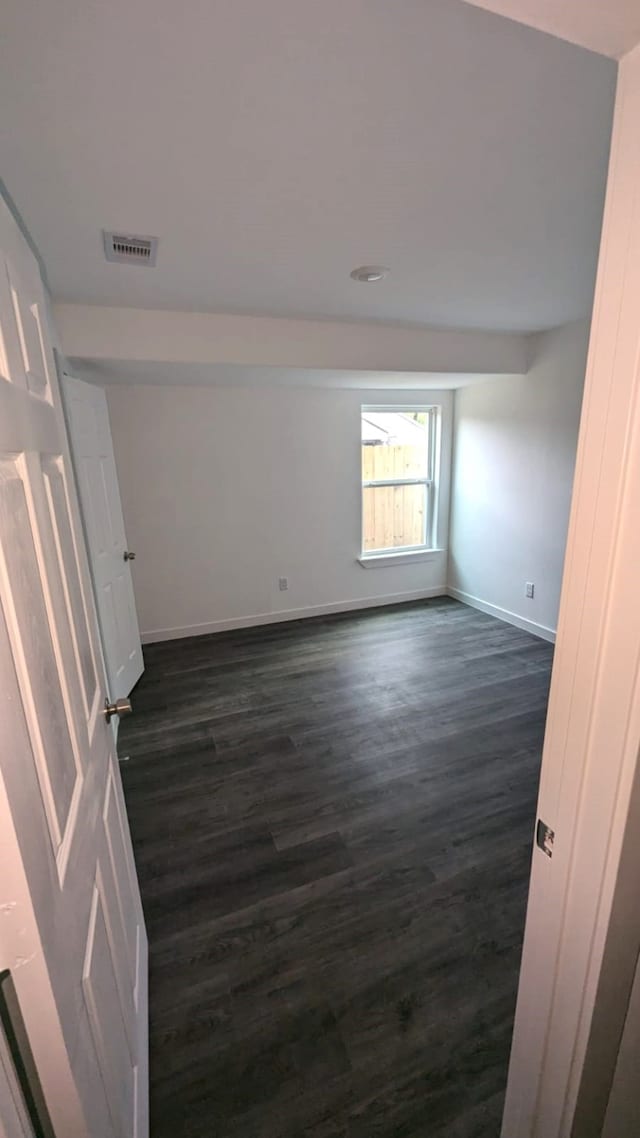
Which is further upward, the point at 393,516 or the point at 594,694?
the point at 594,694

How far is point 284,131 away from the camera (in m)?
1.16

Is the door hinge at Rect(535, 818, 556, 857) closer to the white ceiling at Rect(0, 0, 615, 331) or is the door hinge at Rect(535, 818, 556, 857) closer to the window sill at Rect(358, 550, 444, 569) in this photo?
the white ceiling at Rect(0, 0, 615, 331)

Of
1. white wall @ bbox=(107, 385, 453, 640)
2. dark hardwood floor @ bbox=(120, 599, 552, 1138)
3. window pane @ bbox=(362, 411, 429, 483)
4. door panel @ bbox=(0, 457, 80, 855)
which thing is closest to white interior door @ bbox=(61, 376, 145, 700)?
dark hardwood floor @ bbox=(120, 599, 552, 1138)

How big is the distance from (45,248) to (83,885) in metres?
2.07

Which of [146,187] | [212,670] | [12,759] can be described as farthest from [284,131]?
[212,670]

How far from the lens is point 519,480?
12.6ft

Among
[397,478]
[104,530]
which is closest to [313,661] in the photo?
[104,530]

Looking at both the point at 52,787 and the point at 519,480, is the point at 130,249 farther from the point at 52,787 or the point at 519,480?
the point at 519,480

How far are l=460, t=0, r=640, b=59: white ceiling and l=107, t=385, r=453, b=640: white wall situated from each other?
3459 mm

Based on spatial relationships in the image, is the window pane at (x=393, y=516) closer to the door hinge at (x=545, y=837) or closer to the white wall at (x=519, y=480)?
the white wall at (x=519, y=480)

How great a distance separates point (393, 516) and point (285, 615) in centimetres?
147

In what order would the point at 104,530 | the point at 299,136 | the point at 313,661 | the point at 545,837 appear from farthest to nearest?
the point at 313,661 → the point at 104,530 → the point at 299,136 → the point at 545,837

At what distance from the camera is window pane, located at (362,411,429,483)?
4.38 metres

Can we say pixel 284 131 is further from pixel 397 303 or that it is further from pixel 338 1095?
pixel 338 1095
